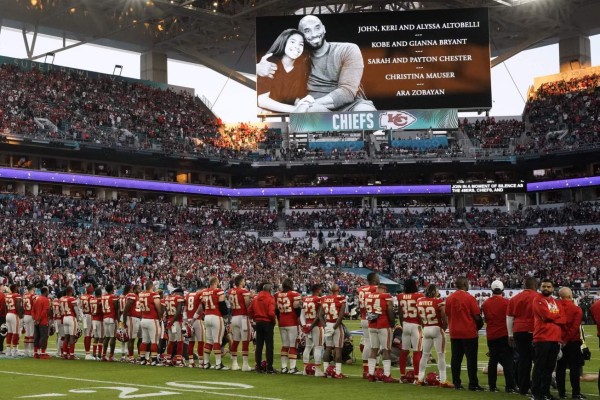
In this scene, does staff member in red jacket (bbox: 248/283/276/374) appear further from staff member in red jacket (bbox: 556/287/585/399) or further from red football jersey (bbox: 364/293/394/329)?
staff member in red jacket (bbox: 556/287/585/399)

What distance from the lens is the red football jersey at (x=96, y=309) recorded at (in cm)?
2148

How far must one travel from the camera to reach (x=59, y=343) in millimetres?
23203

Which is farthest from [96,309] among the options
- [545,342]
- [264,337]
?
[545,342]

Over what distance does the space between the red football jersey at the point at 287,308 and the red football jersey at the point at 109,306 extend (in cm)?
493

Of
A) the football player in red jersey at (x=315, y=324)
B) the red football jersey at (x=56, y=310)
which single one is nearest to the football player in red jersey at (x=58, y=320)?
the red football jersey at (x=56, y=310)

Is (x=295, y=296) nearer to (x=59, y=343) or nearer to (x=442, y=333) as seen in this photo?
(x=442, y=333)

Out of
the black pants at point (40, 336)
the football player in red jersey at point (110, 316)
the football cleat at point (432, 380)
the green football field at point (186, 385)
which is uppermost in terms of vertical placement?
the football player in red jersey at point (110, 316)

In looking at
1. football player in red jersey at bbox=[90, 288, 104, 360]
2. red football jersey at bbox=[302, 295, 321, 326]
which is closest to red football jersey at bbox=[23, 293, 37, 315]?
football player in red jersey at bbox=[90, 288, 104, 360]

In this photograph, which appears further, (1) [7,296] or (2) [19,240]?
(2) [19,240]

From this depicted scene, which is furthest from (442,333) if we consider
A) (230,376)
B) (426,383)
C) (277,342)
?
(277,342)

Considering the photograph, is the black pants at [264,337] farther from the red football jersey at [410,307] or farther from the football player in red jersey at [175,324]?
the red football jersey at [410,307]

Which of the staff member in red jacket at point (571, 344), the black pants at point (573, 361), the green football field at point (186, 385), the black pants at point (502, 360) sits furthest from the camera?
the black pants at point (502, 360)

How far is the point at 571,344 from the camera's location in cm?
1387

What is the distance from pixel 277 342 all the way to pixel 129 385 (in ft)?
42.4
